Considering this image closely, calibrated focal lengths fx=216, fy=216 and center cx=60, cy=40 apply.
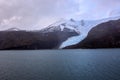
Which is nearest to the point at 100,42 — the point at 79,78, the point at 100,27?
the point at 100,27

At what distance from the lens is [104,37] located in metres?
172

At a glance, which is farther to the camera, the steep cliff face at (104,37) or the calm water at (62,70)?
the steep cliff face at (104,37)

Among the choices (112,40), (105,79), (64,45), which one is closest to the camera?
(105,79)

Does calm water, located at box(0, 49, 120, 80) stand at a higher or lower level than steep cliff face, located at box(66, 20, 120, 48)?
lower

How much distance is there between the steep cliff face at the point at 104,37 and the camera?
165m

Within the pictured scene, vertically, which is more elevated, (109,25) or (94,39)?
(109,25)

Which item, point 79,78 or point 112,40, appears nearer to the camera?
point 79,78

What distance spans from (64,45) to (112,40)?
40587mm

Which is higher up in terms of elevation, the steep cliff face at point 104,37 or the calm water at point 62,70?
the steep cliff face at point 104,37

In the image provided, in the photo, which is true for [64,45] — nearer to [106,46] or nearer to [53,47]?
[53,47]

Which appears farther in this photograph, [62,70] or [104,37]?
[104,37]

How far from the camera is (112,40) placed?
541 feet

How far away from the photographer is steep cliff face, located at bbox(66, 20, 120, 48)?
6501 inches

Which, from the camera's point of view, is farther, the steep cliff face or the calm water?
the steep cliff face
